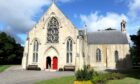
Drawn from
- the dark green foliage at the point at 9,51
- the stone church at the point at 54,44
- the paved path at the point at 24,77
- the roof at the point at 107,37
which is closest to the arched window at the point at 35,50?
the stone church at the point at 54,44

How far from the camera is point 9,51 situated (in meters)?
63.2

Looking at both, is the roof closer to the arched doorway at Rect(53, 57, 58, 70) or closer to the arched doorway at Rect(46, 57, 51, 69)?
the arched doorway at Rect(53, 57, 58, 70)

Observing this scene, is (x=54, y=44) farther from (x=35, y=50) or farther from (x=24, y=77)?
(x=24, y=77)

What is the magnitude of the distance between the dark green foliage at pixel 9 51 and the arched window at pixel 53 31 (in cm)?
1928

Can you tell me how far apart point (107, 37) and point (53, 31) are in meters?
14.8

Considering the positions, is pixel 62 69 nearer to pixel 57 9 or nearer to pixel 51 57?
pixel 51 57

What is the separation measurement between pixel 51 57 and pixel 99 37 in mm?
14890

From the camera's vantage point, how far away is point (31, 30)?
1845 inches

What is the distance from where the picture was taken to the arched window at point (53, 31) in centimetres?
4578

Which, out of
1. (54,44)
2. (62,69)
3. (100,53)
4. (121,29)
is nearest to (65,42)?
(54,44)

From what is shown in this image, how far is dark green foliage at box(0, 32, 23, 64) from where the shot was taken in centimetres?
6172

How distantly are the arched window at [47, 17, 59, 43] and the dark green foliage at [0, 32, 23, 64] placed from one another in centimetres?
1928

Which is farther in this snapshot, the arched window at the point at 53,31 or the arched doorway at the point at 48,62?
the arched doorway at the point at 48,62

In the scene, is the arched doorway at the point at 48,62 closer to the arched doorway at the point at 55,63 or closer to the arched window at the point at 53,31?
the arched doorway at the point at 55,63
